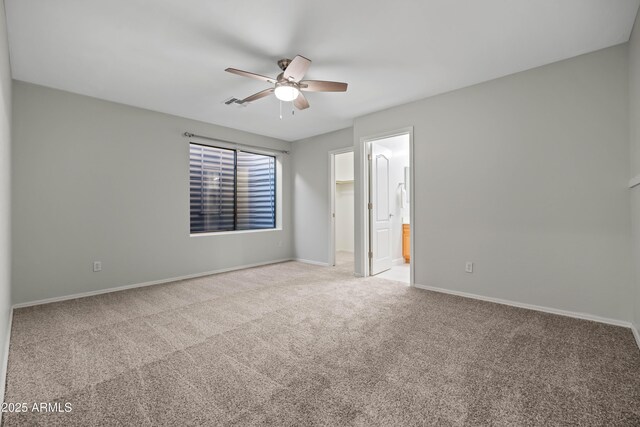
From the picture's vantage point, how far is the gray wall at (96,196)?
324cm

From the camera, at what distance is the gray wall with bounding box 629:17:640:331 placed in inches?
88.9

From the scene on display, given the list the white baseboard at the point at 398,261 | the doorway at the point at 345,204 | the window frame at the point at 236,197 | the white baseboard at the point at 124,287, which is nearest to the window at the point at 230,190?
the window frame at the point at 236,197

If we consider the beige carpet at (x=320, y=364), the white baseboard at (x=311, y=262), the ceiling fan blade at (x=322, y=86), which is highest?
the ceiling fan blade at (x=322, y=86)

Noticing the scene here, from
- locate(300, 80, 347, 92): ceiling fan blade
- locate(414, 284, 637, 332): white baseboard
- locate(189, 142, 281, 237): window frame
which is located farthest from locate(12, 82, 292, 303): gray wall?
locate(414, 284, 637, 332): white baseboard

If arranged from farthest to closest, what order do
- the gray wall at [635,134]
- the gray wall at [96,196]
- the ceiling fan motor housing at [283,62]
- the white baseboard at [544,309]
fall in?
the gray wall at [96,196] → the ceiling fan motor housing at [283,62] → the white baseboard at [544,309] → the gray wall at [635,134]

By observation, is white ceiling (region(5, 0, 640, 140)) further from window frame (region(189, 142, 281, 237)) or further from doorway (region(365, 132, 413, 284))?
window frame (region(189, 142, 281, 237))

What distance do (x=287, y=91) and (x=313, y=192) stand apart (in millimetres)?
3024

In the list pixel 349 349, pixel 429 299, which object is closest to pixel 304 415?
pixel 349 349

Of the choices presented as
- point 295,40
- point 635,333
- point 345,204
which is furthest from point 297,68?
point 345,204

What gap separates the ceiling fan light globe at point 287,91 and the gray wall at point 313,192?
244 centimetres

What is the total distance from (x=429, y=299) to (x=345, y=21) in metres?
2.93

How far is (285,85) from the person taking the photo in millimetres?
2766

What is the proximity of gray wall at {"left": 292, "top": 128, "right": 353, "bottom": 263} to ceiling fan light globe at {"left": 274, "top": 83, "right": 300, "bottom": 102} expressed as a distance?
8.00 feet

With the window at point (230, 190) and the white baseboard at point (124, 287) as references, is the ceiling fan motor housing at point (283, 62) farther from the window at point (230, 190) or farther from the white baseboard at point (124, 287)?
the white baseboard at point (124, 287)
